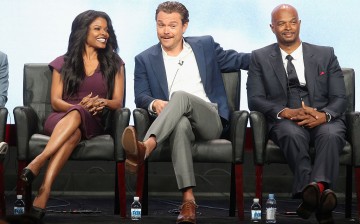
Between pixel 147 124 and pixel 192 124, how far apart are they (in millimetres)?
297

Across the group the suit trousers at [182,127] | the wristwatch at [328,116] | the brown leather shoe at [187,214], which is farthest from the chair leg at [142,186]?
the wristwatch at [328,116]

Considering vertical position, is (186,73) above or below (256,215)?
above

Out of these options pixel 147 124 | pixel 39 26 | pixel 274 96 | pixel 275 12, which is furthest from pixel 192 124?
pixel 39 26

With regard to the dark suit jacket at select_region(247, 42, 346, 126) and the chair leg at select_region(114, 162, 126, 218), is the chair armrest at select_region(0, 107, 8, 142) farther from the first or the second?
A: the dark suit jacket at select_region(247, 42, 346, 126)

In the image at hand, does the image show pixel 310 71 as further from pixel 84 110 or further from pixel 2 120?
pixel 2 120

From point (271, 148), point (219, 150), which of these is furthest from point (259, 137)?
point (219, 150)

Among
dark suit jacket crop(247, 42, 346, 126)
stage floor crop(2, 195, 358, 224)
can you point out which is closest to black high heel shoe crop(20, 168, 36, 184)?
stage floor crop(2, 195, 358, 224)

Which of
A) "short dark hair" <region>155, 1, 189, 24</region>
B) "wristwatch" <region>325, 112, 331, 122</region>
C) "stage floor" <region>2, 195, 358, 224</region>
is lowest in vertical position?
"stage floor" <region>2, 195, 358, 224</region>

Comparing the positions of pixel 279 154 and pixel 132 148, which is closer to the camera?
pixel 132 148

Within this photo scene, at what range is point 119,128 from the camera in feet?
13.8

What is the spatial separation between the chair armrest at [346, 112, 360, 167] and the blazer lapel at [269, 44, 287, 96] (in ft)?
1.39

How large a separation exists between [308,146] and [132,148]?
1.07 meters

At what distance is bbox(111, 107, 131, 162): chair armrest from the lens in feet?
13.8

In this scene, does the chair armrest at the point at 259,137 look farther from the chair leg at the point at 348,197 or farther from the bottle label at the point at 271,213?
the chair leg at the point at 348,197
